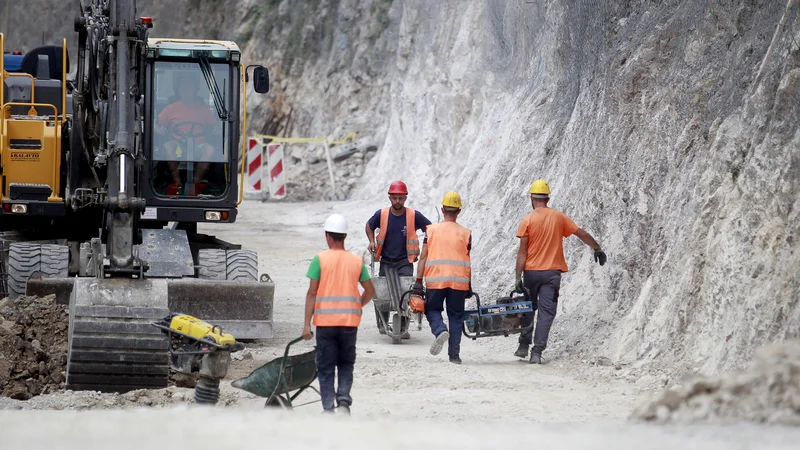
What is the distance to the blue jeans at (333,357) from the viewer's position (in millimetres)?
8266

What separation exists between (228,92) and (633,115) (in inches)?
182

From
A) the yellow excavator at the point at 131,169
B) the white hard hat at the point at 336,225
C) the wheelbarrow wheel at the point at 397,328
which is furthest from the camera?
the wheelbarrow wheel at the point at 397,328

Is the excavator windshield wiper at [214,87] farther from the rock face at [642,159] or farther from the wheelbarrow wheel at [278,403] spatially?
the wheelbarrow wheel at [278,403]

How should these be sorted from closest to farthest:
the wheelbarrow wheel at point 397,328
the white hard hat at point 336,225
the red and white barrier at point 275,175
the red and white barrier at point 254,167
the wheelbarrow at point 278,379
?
the wheelbarrow at point 278,379 < the white hard hat at point 336,225 < the wheelbarrow wheel at point 397,328 < the red and white barrier at point 254,167 < the red and white barrier at point 275,175

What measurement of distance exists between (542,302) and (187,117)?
14.8 feet

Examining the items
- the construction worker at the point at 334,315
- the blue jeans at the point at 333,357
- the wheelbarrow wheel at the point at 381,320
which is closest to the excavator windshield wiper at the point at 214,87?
the wheelbarrow wheel at the point at 381,320

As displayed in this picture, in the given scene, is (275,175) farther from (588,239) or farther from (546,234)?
(588,239)

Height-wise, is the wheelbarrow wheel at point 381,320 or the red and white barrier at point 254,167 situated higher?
the red and white barrier at point 254,167

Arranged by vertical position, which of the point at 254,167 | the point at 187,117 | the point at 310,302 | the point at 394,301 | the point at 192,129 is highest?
the point at 187,117

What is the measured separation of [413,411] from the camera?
29.7 ft

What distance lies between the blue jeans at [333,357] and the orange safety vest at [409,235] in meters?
4.41

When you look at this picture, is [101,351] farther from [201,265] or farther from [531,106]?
[531,106]

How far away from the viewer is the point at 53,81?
555 inches

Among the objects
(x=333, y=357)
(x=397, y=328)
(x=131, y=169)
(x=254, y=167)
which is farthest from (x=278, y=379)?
(x=254, y=167)
